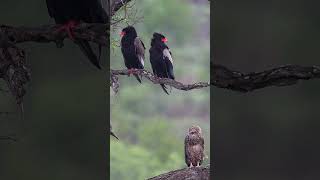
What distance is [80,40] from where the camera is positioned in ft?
13.9

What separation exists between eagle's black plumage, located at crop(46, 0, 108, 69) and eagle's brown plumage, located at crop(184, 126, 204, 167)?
2.13 ft

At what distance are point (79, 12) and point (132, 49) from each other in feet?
1.22

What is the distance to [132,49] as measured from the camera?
4.25 meters

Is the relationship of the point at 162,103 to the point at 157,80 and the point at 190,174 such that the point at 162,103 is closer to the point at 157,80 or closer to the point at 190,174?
the point at 157,80

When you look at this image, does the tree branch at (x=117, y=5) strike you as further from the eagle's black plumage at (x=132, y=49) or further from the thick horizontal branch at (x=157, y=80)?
the thick horizontal branch at (x=157, y=80)

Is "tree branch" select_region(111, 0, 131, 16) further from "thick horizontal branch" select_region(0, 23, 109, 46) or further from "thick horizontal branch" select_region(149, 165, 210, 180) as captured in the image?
"thick horizontal branch" select_region(149, 165, 210, 180)

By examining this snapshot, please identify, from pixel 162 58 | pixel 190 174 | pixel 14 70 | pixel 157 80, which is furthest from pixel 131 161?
pixel 14 70

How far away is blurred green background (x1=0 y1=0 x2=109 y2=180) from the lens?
4.20 metres

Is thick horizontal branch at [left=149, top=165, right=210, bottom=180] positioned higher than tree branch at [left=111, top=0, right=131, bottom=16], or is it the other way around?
tree branch at [left=111, top=0, right=131, bottom=16]
